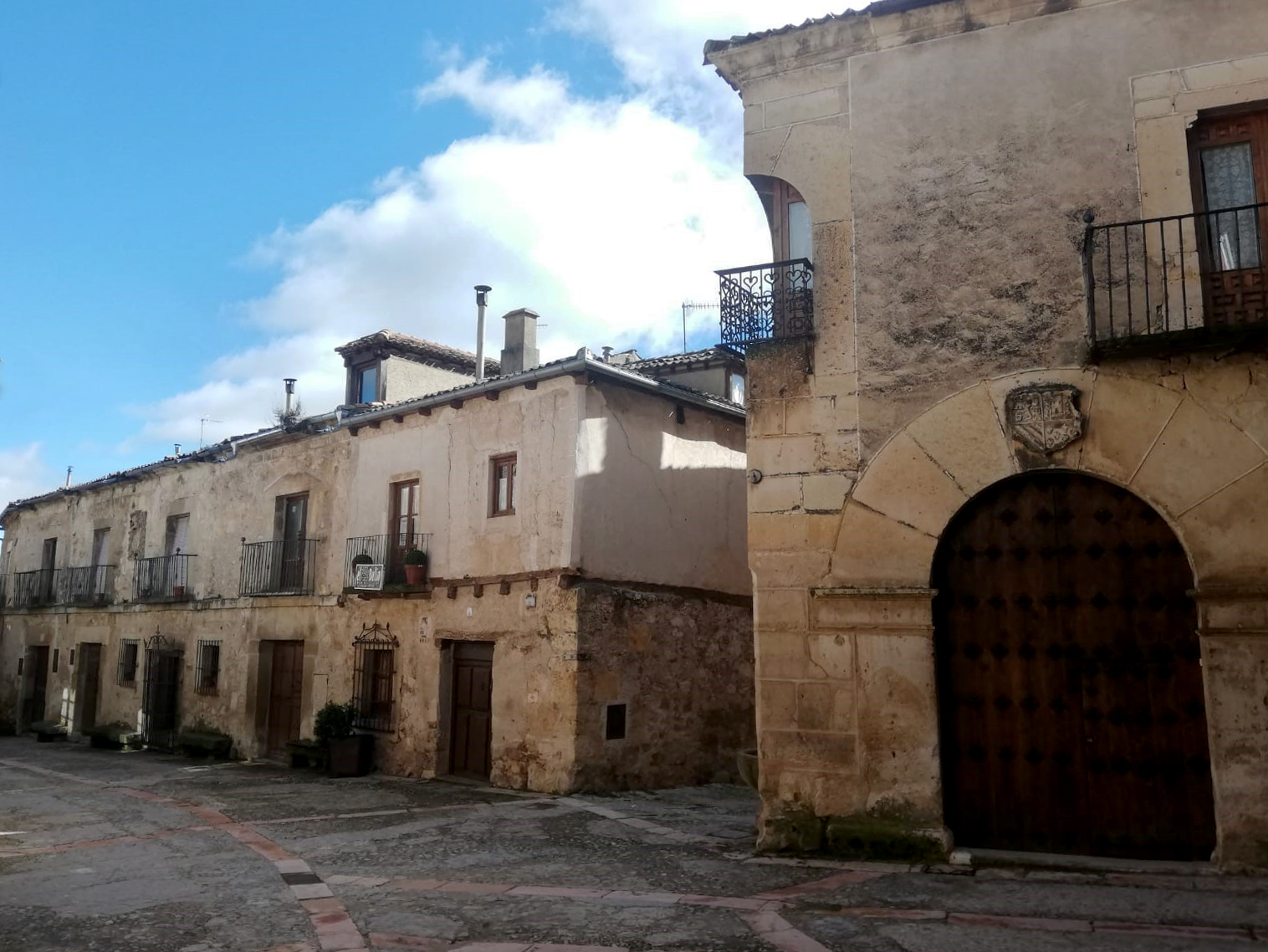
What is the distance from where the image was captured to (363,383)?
2056cm

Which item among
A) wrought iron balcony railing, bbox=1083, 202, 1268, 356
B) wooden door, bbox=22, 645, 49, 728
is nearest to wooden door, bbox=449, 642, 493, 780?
wrought iron balcony railing, bbox=1083, 202, 1268, 356

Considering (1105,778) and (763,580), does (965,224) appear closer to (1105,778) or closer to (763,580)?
(763,580)

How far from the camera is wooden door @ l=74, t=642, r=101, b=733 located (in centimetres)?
2261

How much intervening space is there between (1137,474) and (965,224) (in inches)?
89.5

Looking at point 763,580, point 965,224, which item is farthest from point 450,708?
point 965,224

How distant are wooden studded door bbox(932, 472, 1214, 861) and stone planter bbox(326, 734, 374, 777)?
9385 millimetres

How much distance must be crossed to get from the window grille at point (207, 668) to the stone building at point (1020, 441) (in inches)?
551

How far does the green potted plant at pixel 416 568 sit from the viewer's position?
1388 centimetres

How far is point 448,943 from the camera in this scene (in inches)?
209

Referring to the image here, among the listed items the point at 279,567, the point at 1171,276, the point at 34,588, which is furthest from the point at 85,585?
the point at 1171,276

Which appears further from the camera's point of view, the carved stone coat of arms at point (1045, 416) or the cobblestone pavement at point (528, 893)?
the carved stone coat of arms at point (1045, 416)

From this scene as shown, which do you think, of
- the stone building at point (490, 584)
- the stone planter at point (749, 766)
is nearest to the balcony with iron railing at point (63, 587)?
the stone building at point (490, 584)

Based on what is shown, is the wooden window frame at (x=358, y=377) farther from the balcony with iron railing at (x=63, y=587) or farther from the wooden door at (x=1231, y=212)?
the wooden door at (x=1231, y=212)

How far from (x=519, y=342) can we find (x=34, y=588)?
16607mm
